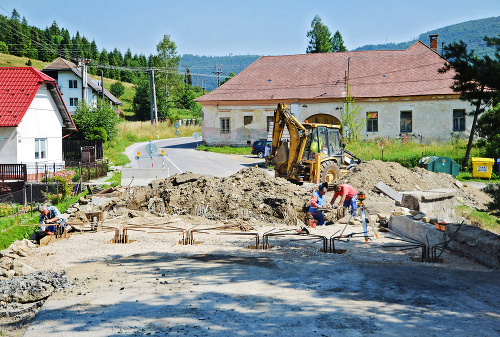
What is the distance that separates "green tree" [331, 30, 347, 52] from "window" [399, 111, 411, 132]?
112 ft

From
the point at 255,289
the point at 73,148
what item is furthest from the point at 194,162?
the point at 255,289

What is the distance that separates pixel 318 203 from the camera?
14570 millimetres

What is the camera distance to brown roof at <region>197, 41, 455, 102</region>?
3825cm

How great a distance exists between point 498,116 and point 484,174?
1685cm

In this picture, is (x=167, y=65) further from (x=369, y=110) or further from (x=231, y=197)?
(x=231, y=197)

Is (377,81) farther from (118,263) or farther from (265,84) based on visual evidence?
(118,263)

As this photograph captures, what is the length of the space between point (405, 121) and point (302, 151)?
20.6 meters

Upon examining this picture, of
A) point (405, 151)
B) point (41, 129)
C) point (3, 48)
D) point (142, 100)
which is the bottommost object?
point (405, 151)

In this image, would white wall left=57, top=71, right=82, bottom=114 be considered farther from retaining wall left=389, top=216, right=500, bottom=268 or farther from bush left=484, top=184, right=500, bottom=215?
bush left=484, top=184, right=500, bottom=215

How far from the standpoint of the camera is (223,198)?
667 inches

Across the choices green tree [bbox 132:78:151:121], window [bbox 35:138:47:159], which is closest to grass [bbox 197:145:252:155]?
window [bbox 35:138:47:159]

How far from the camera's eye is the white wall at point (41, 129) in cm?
2631

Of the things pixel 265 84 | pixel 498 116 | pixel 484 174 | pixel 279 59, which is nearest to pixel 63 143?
pixel 265 84

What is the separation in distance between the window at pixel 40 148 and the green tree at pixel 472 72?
23.4 m
